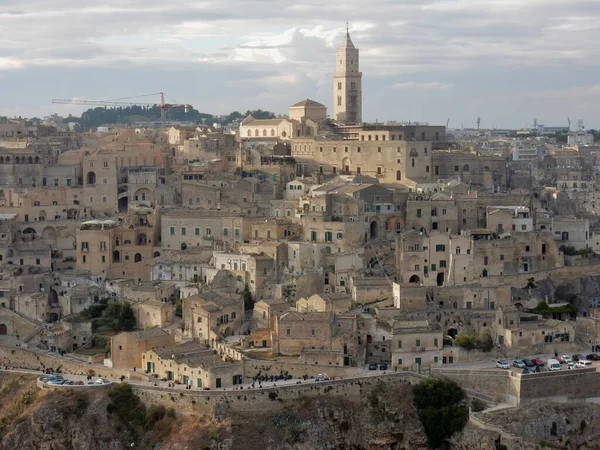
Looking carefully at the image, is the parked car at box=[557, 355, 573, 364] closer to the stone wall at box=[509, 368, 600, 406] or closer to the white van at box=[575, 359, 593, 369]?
the white van at box=[575, 359, 593, 369]

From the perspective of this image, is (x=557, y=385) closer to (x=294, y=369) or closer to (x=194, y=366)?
(x=294, y=369)

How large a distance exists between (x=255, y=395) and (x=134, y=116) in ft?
303

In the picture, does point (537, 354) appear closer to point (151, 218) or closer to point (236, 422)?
point (236, 422)

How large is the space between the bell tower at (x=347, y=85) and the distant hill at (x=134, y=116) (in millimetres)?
46324

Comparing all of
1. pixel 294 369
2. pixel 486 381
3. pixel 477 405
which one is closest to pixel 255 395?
pixel 294 369

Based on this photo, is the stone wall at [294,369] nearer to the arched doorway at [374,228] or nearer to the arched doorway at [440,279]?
the arched doorway at [440,279]

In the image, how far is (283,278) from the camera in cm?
4400

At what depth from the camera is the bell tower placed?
215ft

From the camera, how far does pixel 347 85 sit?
65812 millimetres

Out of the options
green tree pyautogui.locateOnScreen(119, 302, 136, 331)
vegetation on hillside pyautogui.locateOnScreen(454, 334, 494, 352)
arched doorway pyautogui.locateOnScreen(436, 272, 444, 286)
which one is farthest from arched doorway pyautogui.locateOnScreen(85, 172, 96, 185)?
vegetation on hillside pyautogui.locateOnScreen(454, 334, 494, 352)

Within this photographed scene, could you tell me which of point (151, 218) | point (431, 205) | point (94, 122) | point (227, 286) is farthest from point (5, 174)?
point (94, 122)

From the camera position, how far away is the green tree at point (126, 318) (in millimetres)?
43250

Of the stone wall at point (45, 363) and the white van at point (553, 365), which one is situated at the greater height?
the white van at point (553, 365)

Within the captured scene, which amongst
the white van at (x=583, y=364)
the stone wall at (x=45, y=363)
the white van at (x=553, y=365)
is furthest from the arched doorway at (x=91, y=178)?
the white van at (x=583, y=364)
